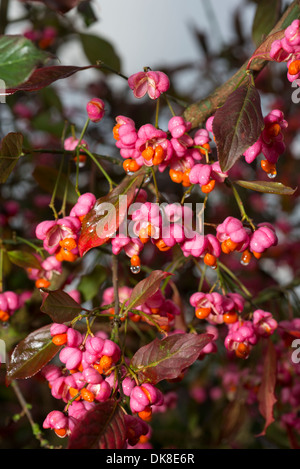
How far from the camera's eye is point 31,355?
0.59 m

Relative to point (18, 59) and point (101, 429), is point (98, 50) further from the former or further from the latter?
point (101, 429)

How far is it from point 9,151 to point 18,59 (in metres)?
0.16

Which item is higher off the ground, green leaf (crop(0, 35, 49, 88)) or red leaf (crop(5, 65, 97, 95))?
green leaf (crop(0, 35, 49, 88))

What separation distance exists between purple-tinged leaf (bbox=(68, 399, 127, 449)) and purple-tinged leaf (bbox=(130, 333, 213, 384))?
5cm

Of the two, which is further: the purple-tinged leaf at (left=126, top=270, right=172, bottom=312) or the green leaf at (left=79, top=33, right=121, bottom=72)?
the green leaf at (left=79, top=33, right=121, bottom=72)

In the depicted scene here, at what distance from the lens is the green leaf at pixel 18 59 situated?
0.49 m

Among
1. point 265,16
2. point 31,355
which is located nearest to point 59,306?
point 31,355

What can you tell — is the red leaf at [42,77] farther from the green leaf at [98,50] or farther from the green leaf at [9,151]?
the green leaf at [98,50]

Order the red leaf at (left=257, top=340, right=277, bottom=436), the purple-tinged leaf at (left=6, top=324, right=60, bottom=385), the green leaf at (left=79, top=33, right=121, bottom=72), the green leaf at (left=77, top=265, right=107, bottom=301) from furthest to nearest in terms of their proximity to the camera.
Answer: the green leaf at (left=79, top=33, right=121, bottom=72), the green leaf at (left=77, top=265, right=107, bottom=301), the red leaf at (left=257, top=340, right=277, bottom=436), the purple-tinged leaf at (left=6, top=324, right=60, bottom=385)

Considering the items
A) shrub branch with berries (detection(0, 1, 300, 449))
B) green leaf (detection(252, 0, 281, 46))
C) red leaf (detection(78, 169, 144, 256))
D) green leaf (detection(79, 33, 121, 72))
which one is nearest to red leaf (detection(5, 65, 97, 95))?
shrub branch with berries (detection(0, 1, 300, 449))

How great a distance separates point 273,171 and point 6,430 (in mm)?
1097

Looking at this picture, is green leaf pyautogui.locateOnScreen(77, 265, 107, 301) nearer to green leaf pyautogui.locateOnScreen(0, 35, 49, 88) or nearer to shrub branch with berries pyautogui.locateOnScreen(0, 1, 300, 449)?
shrub branch with berries pyautogui.locateOnScreen(0, 1, 300, 449)

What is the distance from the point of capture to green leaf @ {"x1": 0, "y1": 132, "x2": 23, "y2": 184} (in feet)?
2.04

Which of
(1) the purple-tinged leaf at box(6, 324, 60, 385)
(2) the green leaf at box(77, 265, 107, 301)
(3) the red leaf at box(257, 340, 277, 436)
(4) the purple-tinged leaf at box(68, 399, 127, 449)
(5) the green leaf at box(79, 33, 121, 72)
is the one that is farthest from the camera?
(5) the green leaf at box(79, 33, 121, 72)
